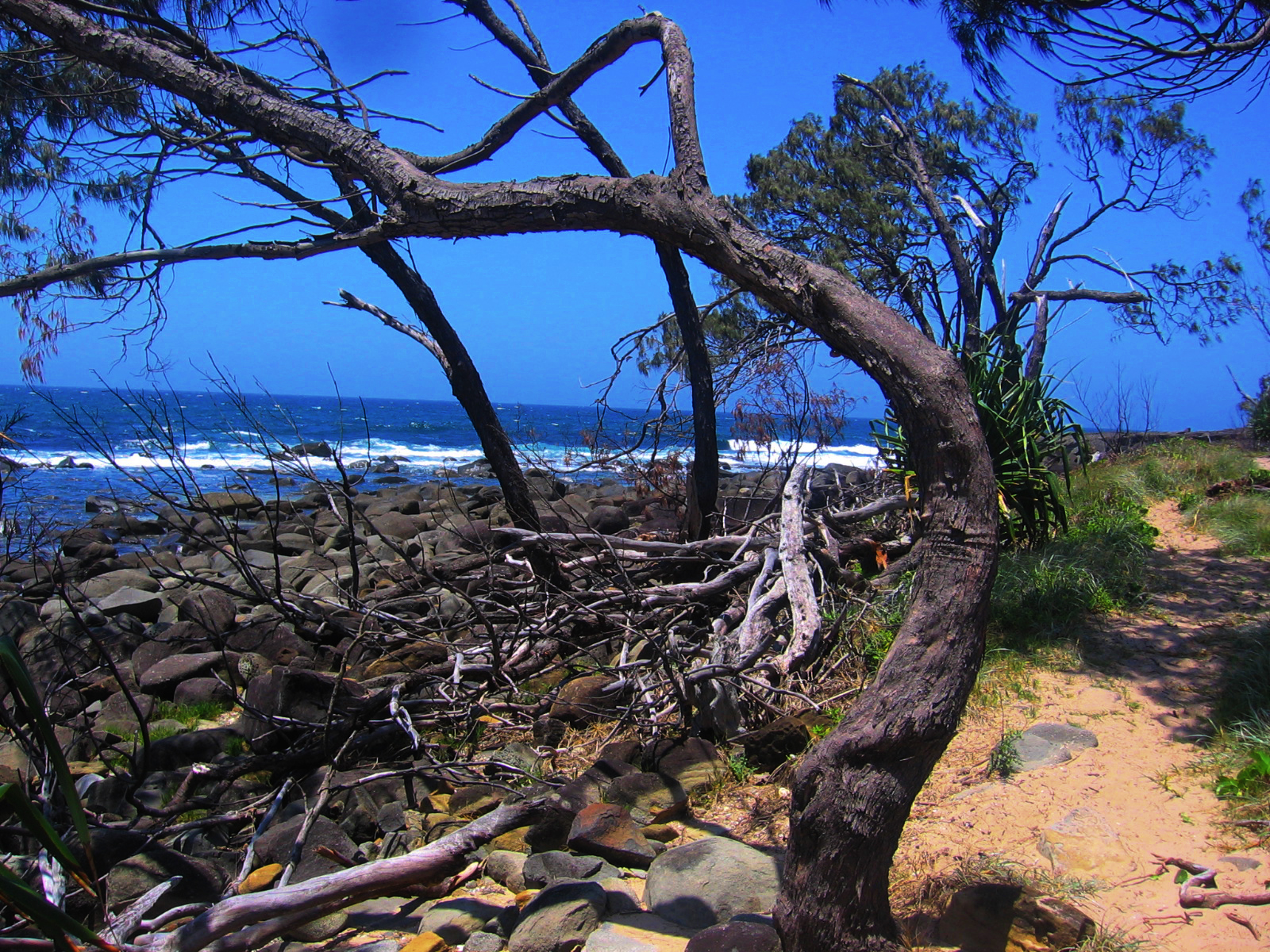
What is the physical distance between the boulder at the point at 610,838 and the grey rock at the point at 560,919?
337 mm

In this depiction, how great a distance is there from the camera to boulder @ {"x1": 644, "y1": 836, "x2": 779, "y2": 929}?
295 centimetres

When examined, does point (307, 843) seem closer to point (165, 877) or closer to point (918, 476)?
point (165, 877)

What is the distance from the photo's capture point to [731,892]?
3.02 meters

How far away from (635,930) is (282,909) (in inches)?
46.1

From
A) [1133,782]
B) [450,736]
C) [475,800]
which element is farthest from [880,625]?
[450,736]

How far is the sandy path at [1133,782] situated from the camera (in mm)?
2732

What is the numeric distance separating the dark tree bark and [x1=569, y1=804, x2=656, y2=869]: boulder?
3.90 ft

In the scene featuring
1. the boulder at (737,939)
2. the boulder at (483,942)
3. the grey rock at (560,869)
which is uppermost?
the boulder at (737,939)

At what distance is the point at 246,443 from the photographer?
4.61 meters

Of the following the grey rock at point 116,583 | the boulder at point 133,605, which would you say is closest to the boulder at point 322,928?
the boulder at point 133,605

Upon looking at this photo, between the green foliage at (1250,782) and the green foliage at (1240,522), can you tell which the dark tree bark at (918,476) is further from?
the green foliage at (1240,522)

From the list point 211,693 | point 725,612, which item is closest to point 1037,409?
point 725,612

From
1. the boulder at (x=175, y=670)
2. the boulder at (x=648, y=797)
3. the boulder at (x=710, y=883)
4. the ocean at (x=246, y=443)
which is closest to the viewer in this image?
the boulder at (x=710, y=883)

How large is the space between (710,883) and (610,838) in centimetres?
55
